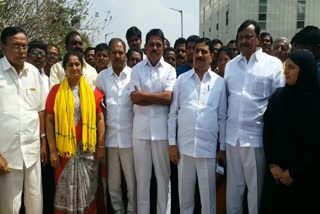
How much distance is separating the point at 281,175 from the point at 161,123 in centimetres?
138

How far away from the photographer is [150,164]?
12.9ft

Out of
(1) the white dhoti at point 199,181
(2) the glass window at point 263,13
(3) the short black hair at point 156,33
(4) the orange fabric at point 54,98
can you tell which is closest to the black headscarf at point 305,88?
(1) the white dhoti at point 199,181

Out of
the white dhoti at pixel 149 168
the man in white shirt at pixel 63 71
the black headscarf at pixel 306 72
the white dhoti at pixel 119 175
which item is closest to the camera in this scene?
the black headscarf at pixel 306 72

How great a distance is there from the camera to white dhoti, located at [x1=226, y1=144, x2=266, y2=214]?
3535 millimetres

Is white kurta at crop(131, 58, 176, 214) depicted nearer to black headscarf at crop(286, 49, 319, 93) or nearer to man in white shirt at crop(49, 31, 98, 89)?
man in white shirt at crop(49, 31, 98, 89)

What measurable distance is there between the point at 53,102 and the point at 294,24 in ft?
105

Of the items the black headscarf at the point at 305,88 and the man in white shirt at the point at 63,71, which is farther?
the man in white shirt at the point at 63,71

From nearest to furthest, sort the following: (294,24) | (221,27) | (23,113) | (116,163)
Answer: (23,113) < (116,163) < (294,24) < (221,27)

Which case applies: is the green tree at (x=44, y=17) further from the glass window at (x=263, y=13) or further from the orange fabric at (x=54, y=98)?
the glass window at (x=263, y=13)

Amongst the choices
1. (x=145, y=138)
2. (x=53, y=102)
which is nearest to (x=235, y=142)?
(x=145, y=138)

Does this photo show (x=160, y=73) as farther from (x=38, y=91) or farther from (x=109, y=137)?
(x=38, y=91)

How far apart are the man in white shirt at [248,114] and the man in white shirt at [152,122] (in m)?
0.73

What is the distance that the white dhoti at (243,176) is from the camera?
3.54 meters

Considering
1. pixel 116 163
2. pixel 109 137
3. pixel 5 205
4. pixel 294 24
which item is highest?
pixel 294 24
